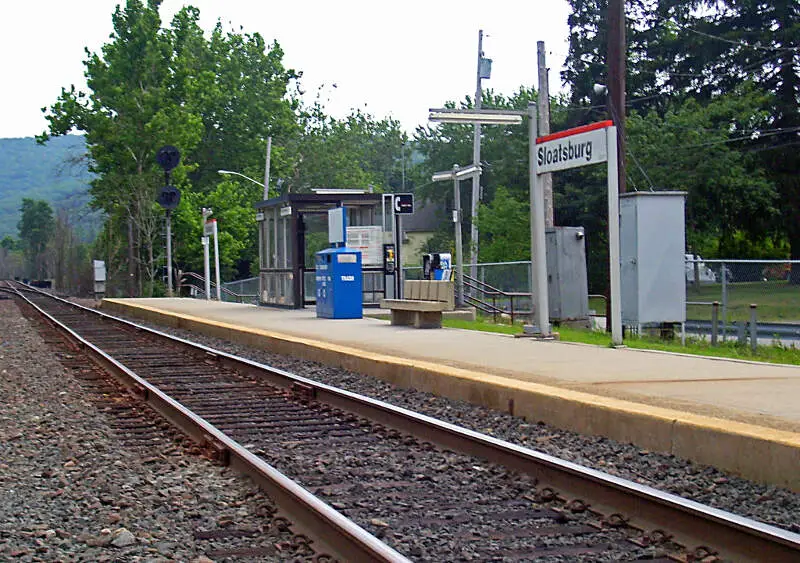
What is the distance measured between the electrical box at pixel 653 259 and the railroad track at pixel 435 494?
9178 millimetres

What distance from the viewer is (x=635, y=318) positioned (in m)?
19.3

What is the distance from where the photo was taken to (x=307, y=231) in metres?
29.0

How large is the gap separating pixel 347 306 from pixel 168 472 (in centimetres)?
1651

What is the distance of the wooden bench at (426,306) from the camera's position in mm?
20281

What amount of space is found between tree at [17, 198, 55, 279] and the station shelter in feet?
448

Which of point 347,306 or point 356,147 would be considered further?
point 356,147

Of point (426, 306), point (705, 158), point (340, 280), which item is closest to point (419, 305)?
point (426, 306)

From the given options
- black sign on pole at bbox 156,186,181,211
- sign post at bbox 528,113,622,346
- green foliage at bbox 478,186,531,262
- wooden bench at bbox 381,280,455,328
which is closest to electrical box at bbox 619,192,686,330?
sign post at bbox 528,113,622,346

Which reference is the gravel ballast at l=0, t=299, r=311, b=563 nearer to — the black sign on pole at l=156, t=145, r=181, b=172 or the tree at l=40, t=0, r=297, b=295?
the black sign on pole at l=156, t=145, r=181, b=172

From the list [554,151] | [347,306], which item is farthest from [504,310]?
[554,151]

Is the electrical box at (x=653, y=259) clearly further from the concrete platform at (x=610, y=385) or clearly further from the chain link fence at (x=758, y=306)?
the concrete platform at (x=610, y=385)

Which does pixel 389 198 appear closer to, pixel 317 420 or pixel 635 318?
pixel 635 318

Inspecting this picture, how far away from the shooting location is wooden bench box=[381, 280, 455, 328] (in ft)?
66.5

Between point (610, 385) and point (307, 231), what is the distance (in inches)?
743
